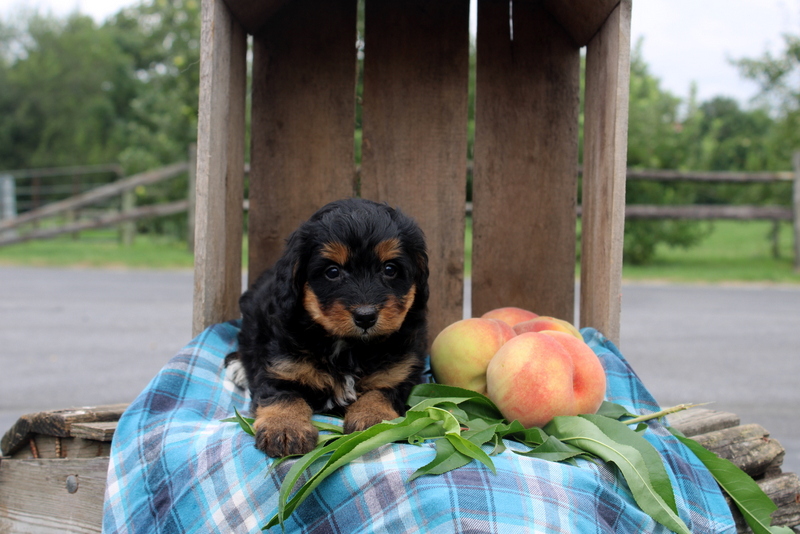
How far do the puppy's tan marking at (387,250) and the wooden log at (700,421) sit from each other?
1692 millimetres

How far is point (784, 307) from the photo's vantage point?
9773mm

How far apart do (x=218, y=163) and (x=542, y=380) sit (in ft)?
6.00

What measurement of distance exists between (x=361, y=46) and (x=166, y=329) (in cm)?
507

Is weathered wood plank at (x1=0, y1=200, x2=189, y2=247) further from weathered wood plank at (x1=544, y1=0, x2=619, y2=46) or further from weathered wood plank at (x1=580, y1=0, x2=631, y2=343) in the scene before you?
weathered wood plank at (x1=580, y1=0, x2=631, y2=343)

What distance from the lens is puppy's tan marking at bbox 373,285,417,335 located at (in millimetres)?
2473

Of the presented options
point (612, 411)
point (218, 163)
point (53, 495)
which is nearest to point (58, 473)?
point (53, 495)

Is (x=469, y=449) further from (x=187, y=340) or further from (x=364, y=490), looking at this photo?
(x=187, y=340)

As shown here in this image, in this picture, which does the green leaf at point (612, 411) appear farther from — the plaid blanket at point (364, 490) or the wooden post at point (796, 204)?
the wooden post at point (796, 204)

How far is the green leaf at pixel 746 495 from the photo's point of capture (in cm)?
251

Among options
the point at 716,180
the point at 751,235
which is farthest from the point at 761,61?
the point at 751,235

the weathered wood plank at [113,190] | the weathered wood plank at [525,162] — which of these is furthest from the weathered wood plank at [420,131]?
the weathered wood plank at [113,190]

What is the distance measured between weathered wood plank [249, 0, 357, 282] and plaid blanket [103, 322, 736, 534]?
1500 millimetres

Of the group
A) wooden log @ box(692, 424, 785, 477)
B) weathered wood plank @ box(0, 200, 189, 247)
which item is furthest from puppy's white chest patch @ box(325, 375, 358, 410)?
weathered wood plank @ box(0, 200, 189, 247)

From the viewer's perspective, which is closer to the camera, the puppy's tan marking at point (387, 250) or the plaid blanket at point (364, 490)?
the plaid blanket at point (364, 490)
